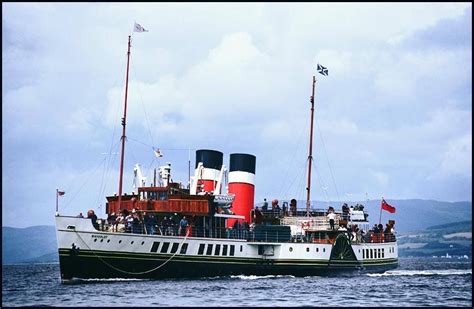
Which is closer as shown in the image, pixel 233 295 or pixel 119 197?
pixel 233 295

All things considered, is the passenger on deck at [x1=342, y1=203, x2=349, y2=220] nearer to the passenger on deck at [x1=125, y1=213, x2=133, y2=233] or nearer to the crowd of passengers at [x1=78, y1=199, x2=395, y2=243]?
the crowd of passengers at [x1=78, y1=199, x2=395, y2=243]

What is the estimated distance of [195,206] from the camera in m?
46.7

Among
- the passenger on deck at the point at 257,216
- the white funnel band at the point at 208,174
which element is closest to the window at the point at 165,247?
the white funnel band at the point at 208,174

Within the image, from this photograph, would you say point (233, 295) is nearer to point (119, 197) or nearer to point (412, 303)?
point (412, 303)

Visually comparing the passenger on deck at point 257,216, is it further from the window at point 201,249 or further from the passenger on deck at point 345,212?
the window at point 201,249

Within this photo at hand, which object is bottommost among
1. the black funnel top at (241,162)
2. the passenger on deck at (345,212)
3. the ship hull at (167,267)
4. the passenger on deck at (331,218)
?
the ship hull at (167,267)

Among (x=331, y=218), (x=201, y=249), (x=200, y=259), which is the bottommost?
(x=200, y=259)

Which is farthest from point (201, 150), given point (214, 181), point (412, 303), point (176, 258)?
point (412, 303)

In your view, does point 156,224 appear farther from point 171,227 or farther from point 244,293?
point 244,293

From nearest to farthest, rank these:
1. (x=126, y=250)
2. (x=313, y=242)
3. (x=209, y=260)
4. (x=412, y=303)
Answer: (x=412, y=303), (x=126, y=250), (x=209, y=260), (x=313, y=242)

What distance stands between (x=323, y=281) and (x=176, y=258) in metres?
9.90

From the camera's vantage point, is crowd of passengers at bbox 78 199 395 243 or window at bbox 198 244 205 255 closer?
crowd of passengers at bbox 78 199 395 243

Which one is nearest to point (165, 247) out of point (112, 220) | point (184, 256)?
point (184, 256)

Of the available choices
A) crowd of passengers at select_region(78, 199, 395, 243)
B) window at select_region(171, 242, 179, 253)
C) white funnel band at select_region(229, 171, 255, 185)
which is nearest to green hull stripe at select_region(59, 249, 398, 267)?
window at select_region(171, 242, 179, 253)
